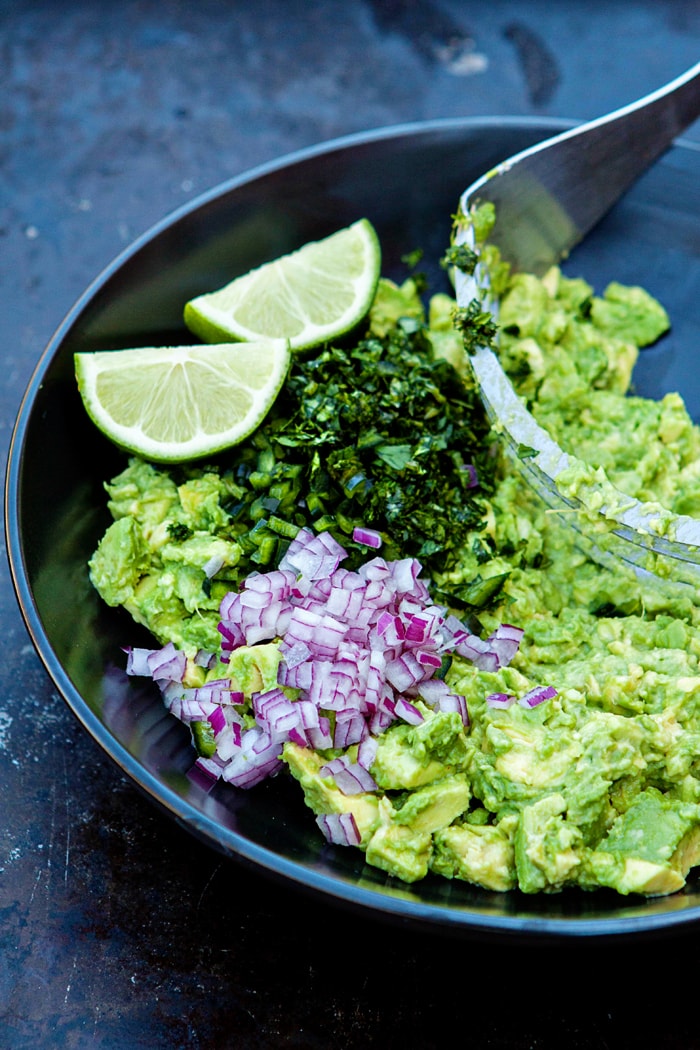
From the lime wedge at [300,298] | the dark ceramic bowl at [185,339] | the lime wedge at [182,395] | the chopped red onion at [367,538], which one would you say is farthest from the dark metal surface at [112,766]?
the lime wedge at [300,298]

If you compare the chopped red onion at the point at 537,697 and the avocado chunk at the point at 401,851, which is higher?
the chopped red onion at the point at 537,697

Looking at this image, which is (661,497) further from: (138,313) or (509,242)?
(138,313)

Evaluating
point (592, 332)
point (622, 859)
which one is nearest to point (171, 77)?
point (592, 332)

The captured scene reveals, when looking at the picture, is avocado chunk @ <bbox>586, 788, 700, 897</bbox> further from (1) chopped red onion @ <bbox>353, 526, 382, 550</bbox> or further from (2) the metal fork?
(1) chopped red onion @ <bbox>353, 526, 382, 550</bbox>

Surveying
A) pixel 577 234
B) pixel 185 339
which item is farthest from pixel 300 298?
pixel 577 234

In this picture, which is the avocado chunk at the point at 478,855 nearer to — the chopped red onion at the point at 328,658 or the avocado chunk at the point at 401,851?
the avocado chunk at the point at 401,851

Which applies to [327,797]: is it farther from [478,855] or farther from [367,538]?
[367,538]
